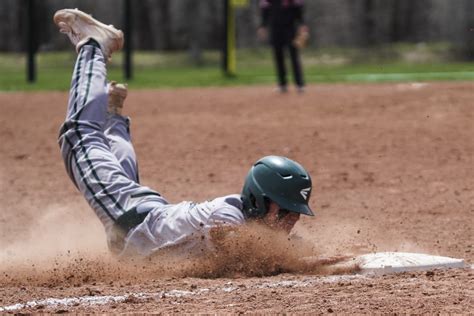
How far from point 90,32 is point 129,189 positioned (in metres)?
1.29

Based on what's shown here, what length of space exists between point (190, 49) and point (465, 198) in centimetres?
1701

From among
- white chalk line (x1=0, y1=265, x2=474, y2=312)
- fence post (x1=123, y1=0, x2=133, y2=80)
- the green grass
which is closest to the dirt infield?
white chalk line (x1=0, y1=265, x2=474, y2=312)

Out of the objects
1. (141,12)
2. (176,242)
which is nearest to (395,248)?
(176,242)

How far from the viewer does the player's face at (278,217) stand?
5.75 m

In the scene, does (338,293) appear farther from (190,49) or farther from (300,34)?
(190,49)

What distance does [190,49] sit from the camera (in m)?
25.0

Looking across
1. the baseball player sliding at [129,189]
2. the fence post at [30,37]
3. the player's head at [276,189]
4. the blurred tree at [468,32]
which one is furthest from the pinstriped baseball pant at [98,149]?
the blurred tree at [468,32]

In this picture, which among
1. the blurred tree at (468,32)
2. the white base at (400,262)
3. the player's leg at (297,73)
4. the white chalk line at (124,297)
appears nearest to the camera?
the white chalk line at (124,297)

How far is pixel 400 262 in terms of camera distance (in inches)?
224

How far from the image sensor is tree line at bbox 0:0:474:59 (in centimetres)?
2469

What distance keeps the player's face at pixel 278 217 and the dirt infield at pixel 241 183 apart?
17cm

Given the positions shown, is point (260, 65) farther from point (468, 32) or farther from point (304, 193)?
point (304, 193)

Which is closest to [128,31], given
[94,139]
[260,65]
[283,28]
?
[283,28]

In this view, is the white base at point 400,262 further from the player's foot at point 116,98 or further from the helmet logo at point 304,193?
the player's foot at point 116,98
